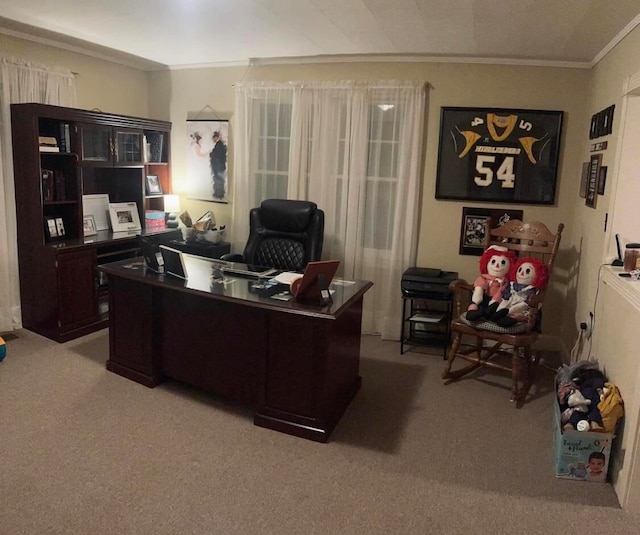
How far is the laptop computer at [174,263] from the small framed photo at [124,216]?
175 centimetres

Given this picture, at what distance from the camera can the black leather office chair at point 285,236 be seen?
4.05 m

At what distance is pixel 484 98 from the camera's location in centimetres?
416

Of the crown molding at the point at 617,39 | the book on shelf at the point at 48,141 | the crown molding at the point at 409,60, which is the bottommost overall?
the book on shelf at the point at 48,141

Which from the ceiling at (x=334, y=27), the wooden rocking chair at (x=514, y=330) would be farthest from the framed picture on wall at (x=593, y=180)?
the ceiling at (x=334, y=27)

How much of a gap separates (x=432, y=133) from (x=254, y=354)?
2484mm

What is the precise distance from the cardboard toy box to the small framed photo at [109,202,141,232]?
392cm

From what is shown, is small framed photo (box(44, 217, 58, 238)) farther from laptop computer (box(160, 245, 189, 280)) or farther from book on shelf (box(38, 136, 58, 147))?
laptop computer (box(160, 245, 189, 280))

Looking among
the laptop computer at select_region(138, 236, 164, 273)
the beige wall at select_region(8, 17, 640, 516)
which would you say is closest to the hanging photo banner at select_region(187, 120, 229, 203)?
the beige wall at select_region(8, 17, 640, 516)

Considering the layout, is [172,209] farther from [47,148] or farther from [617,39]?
[617,39]

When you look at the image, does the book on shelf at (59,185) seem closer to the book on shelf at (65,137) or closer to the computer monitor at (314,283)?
the book on shelf at (65,137)

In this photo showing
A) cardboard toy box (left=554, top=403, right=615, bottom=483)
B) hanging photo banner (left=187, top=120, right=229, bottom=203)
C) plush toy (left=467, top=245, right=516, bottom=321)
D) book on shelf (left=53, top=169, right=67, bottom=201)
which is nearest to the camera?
cardboard toy box (left=554, top=403, right=615, bottom=483)

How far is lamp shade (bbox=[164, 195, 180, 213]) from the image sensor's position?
5.21 meters

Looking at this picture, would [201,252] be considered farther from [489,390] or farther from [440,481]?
[440,481]

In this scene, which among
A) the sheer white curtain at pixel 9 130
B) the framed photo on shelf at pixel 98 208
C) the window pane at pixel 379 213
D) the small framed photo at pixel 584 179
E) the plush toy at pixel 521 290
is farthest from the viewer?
the framed photo on shelf at pixel 98 208
